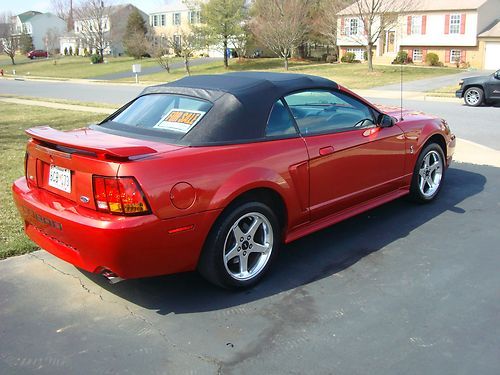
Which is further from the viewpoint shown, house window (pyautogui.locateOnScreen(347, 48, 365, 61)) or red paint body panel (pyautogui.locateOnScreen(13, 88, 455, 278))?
house window (pyautogui.locateOnScreen(347, 48, 365, 61))

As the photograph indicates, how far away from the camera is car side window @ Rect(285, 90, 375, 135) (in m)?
4.25

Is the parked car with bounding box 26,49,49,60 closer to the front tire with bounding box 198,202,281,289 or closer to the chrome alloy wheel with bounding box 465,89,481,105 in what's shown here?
the chrome alloy wheel with bounding box 465,89,481,105

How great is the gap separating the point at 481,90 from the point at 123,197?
15866 mm

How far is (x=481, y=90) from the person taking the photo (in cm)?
1644

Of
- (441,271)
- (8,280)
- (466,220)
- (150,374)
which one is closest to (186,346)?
(150,374)

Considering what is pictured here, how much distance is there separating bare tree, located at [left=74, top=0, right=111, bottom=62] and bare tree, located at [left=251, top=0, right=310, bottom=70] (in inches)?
1366

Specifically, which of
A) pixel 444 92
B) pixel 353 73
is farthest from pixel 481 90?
pixel 353 73

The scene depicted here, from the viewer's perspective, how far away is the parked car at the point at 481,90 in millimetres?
16062

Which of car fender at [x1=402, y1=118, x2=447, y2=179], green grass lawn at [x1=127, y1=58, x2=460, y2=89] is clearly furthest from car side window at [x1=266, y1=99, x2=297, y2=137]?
green grass lawn at [x1=127, y1=58, x2=460, y2=89]

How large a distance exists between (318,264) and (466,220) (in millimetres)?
1908

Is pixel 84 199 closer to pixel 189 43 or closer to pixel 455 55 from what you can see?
pixel 189 43

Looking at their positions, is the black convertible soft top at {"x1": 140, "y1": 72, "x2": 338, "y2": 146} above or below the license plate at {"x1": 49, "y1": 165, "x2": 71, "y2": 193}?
above

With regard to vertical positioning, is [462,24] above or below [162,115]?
above

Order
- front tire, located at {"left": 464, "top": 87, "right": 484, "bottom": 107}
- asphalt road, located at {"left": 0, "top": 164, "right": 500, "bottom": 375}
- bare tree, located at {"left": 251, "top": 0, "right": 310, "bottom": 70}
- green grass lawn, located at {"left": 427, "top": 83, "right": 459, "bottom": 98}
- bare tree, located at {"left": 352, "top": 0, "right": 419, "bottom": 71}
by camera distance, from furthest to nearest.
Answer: bare tree, located at {"left": 251, "top": 0, "right": 310, "bottom": 70} → bare tree, located at {"left": 352, "top": 0, "right": 419, "bottom": 71} → green grass lawn, located at {"left": 427, "top": 83, "right": 459, "bottom": 98} → front tire, located at {"left": 464, "top": 87, "right": 484, "bottom": 107} → asphalt road, located at {"left": 0, "top": 164, "right": 500, "bottom": 375}
